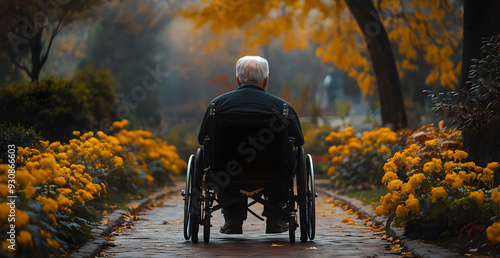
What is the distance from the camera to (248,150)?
610cm

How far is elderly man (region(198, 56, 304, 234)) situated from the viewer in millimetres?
6168

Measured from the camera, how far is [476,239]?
17.5 ft

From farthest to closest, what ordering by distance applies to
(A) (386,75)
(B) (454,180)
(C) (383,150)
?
(A) (386,75)
(C) (383,150)
(B) (454,180)

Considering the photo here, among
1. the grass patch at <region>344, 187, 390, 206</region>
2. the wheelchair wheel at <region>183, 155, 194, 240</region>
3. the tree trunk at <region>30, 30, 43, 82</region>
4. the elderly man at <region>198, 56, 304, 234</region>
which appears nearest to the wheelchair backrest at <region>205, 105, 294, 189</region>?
the elderly man at <region>198, 56, 304, 234</region>

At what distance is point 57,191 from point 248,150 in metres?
1.73

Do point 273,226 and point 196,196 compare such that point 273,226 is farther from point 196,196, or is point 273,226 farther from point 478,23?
point 478,23

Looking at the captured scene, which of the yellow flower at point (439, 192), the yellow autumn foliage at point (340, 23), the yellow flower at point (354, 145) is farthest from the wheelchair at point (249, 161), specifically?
the yellow autumn foliage at point (340, 23)

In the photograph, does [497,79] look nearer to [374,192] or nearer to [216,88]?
[374,192]

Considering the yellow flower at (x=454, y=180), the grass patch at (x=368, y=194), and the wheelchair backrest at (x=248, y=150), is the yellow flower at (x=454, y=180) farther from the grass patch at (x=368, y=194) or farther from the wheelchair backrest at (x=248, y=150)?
the grass patch at (x=368, y=194)

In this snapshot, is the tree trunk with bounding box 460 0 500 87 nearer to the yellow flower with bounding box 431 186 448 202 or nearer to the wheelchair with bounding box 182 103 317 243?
the yellow flower with bounding box 431 186 448 202

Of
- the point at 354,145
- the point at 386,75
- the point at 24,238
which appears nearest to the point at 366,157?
the point at 354,145

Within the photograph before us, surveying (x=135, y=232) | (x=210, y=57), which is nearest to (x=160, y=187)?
(x=135, y=232)

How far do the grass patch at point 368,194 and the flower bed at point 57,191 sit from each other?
3243mm

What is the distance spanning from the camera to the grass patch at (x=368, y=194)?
386 inches
